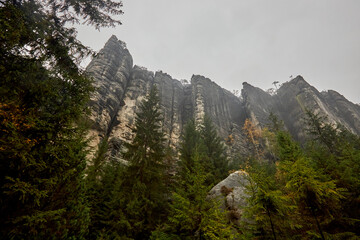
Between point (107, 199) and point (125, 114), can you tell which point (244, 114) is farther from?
point (107, 199)

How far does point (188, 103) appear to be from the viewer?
49.8 metres

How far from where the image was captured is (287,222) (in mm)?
5176

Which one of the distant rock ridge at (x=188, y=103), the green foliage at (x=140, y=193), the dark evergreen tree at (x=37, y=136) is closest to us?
the dark evergreen tree at (x=37, y=136)

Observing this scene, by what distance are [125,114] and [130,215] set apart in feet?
92.5

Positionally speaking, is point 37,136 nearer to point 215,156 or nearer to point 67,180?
point 67,180

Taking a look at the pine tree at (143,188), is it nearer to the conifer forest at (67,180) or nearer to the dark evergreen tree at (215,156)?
the conifer forest at (67,180)

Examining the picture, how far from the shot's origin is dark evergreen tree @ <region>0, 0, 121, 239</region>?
4078 millimetres

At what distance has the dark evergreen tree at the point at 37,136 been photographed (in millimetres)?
4078

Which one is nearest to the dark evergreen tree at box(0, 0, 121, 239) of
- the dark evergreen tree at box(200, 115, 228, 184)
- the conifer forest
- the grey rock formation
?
the conifer forest

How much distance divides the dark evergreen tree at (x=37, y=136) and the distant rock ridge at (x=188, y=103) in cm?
2274

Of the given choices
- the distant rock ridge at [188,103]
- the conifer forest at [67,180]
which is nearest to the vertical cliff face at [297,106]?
the distant rock ridge at [188,103]

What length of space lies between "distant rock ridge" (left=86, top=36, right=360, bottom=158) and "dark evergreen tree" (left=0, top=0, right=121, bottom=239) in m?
22.7

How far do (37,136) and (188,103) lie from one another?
45.8 meters

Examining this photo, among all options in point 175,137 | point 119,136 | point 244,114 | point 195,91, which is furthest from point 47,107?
point 244,114
